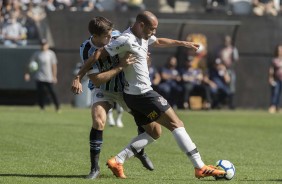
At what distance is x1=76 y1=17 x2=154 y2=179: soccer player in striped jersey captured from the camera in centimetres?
1117

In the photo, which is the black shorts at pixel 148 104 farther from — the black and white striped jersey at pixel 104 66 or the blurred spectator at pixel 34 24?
the blurred spectator at pixel 34 24

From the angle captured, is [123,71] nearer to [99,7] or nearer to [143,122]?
[143,122]

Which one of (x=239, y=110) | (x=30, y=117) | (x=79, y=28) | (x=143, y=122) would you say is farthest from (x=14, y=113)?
A: (x=143, y=122)

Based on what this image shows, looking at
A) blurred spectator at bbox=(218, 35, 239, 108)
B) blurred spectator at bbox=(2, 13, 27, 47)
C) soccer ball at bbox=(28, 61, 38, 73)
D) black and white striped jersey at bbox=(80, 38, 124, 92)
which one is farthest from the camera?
blurred spectator at bbox=(218, 35, 239, 108)

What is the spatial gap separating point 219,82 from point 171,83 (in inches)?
70.1

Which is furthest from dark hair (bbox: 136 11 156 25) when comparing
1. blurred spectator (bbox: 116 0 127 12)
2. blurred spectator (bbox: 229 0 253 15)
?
blurred spectator (bbox: 229 0 253 15)

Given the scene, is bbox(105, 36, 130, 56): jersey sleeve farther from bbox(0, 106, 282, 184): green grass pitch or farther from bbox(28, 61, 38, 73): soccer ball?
bbox(28, 61, 38, 73): soccer ball

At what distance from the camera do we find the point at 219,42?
3212 centimetres

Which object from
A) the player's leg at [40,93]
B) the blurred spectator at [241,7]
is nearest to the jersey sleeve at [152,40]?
the player's leg at [40,93]

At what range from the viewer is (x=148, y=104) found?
1106 centimetres

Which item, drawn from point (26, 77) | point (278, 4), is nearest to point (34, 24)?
point (26, 77)

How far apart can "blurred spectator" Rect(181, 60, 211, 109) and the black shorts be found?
64.0ft

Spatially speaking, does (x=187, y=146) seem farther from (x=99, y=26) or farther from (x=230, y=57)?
(x=230, y=57)

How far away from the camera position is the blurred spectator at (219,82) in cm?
3119
